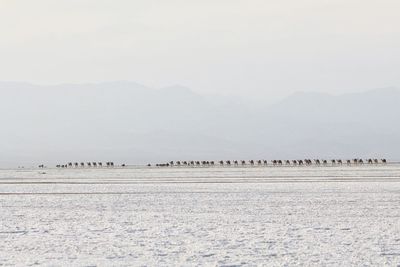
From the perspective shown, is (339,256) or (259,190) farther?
(259,190)

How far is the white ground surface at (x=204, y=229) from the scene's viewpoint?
58.1ft

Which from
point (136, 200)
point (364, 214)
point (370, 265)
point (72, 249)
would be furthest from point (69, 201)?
point (370, 265)

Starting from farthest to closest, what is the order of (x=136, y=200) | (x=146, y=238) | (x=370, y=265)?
(x=136, y=200) → (x=146, y=238) → (x=370, y=265)

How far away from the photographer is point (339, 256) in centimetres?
1770

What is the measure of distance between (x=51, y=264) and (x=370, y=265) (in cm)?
640

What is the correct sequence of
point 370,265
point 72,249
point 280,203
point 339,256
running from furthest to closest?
point 280,203 → point 72,249 → point 339,256 → point 370,265

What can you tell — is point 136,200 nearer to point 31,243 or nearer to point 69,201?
point 69,201

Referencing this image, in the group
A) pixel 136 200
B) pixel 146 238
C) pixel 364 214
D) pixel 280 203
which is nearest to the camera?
pixel 146 238

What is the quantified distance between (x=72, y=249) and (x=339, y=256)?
6.01 m

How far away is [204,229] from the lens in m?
22.7

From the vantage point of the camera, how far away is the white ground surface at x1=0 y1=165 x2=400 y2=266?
17.7 meters

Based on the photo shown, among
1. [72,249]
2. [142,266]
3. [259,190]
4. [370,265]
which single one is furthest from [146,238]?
[259,190]

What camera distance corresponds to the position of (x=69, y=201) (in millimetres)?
33750

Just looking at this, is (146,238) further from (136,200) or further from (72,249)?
(136,200)
